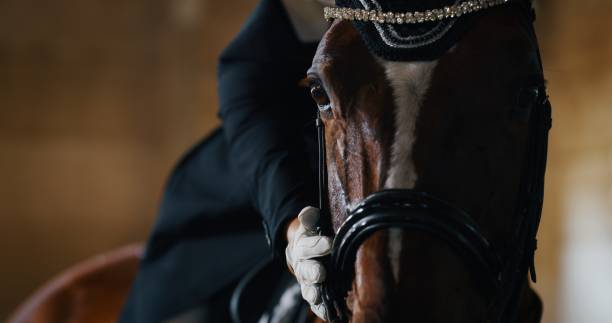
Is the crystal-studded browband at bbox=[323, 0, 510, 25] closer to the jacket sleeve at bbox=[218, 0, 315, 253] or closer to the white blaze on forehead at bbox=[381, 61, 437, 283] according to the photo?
the white blaze on forehead at bbox=[381, 61, 437, 283]

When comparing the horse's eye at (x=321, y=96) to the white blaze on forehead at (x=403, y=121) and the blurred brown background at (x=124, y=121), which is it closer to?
the white blaze on forehead at (x=403, y=121)

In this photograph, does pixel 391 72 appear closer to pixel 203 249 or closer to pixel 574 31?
pixel 203 249

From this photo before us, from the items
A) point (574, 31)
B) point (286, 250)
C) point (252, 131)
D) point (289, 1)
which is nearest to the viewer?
point (286, 250)

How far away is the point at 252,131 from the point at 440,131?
559 mm

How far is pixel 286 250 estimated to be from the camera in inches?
37.9

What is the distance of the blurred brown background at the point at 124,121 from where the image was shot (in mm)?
5172

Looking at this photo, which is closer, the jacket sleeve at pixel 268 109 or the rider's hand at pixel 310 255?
the rider's hand at pixel 310 255

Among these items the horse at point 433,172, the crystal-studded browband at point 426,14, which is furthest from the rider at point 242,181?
the crystal-studded browband at point 426,14

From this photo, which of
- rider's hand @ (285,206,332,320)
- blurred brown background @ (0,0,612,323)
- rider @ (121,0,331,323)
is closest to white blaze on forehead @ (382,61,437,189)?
rider's hand @ (285,206,332,320)

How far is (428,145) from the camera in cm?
76

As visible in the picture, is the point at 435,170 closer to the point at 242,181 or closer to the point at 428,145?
the point at 428,145

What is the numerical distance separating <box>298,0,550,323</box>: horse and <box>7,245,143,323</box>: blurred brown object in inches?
54.8

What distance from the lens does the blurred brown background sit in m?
5.17

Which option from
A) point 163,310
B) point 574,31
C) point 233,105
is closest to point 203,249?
point 163,310
